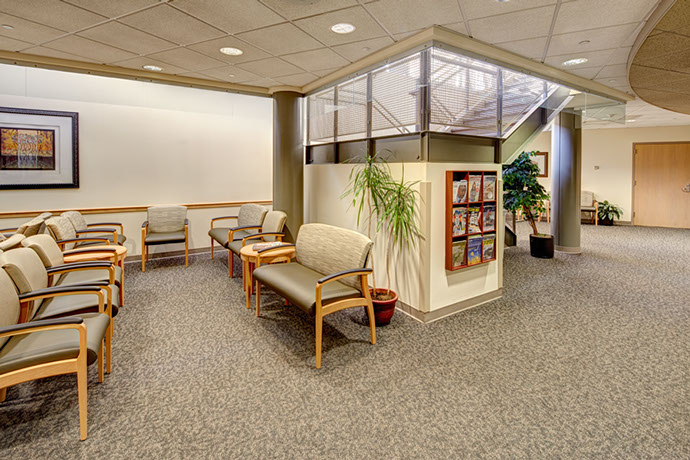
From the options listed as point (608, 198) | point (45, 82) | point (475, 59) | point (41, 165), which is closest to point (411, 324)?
point (475, 59)

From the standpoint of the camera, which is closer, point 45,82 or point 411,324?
point 411,324

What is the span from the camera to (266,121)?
6559 millimetres

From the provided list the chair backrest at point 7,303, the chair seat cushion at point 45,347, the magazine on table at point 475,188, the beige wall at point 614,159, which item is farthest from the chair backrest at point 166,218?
the beige wall at point 614,159

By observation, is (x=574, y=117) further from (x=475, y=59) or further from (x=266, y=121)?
(x=266, y=121)

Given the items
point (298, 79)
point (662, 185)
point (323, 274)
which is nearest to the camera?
point (323, 274)

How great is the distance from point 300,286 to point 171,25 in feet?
7.76

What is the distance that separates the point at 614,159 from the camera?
926cm

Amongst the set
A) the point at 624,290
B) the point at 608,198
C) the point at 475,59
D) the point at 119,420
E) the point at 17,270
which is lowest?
the point at 119,420

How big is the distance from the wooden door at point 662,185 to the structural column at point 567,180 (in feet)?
14.6

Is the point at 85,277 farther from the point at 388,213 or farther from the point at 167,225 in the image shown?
the point at 388,213

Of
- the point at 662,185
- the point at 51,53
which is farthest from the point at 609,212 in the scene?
the point at 51,53

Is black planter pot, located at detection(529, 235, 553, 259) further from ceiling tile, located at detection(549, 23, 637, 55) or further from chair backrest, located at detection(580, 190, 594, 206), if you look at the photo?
chair backrest, located at detection(580, 190, 594, 206)

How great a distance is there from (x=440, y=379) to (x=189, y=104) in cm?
546

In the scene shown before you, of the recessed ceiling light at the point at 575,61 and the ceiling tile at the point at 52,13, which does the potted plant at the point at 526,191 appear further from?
the ceiling tile at the point at 52,13
